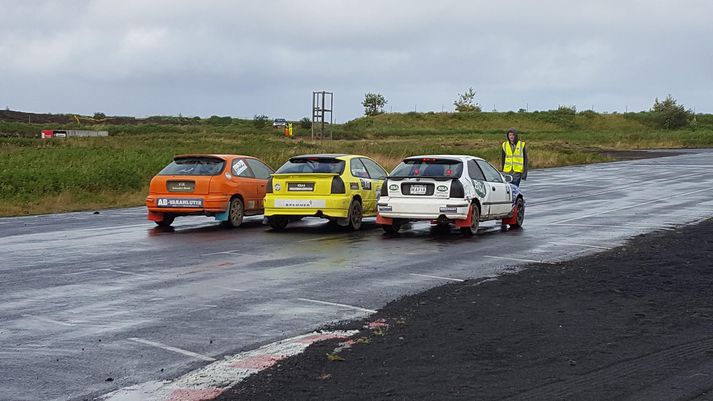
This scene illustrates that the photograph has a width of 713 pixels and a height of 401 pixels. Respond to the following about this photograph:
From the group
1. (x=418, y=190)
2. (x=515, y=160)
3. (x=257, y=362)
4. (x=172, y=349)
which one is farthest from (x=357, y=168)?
(x=257, y=362)

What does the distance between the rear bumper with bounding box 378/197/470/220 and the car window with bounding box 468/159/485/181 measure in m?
0.85

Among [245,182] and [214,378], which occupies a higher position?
[245,182]

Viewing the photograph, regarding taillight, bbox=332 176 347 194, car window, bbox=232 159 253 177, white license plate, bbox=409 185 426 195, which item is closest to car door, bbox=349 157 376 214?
taillight, bbox=332 176 347 194

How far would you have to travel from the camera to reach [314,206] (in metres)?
18.2

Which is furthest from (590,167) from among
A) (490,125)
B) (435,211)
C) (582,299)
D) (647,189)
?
(490,125)

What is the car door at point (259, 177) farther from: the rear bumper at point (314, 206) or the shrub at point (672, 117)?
the shrub at point (672, 117)

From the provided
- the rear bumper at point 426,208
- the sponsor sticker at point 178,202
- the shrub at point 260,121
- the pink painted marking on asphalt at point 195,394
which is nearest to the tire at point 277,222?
the sponsor sticker at point 178,202

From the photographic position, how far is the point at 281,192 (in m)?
18.5

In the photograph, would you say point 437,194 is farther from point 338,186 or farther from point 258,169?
point 258,169

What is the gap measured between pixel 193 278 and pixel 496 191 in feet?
28.1

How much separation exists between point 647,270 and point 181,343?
6.86m

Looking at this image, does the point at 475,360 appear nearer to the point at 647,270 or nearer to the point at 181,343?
the point at 181,343

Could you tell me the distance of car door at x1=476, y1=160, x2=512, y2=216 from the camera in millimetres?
18766

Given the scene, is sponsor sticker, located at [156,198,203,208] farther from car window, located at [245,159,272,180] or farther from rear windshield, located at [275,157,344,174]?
car window, located at [245,159,272,180]
